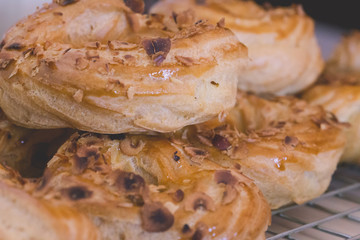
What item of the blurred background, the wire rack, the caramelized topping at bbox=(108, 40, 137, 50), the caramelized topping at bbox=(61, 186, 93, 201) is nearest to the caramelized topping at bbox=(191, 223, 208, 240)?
the caramelized topping at bbox=(61, 186, 93, 201)

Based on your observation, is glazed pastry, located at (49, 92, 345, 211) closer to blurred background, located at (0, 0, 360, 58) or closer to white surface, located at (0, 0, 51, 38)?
white surface, located at (0, 0, 51, 38)

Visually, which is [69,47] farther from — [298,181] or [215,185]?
[298,181]

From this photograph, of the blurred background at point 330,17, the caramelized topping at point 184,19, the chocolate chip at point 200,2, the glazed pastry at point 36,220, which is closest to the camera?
the glazed pastry at point 36,220

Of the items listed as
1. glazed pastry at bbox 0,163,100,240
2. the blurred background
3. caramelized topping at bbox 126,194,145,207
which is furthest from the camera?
the blurred background

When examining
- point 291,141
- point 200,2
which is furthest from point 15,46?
point 200,2

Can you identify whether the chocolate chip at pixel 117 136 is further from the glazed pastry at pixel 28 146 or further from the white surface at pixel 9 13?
the white surface at pixel 9 13

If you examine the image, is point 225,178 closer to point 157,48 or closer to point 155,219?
point 155,219

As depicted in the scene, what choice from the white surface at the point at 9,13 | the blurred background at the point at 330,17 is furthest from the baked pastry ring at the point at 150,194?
the blurred background at the point at 330,17
